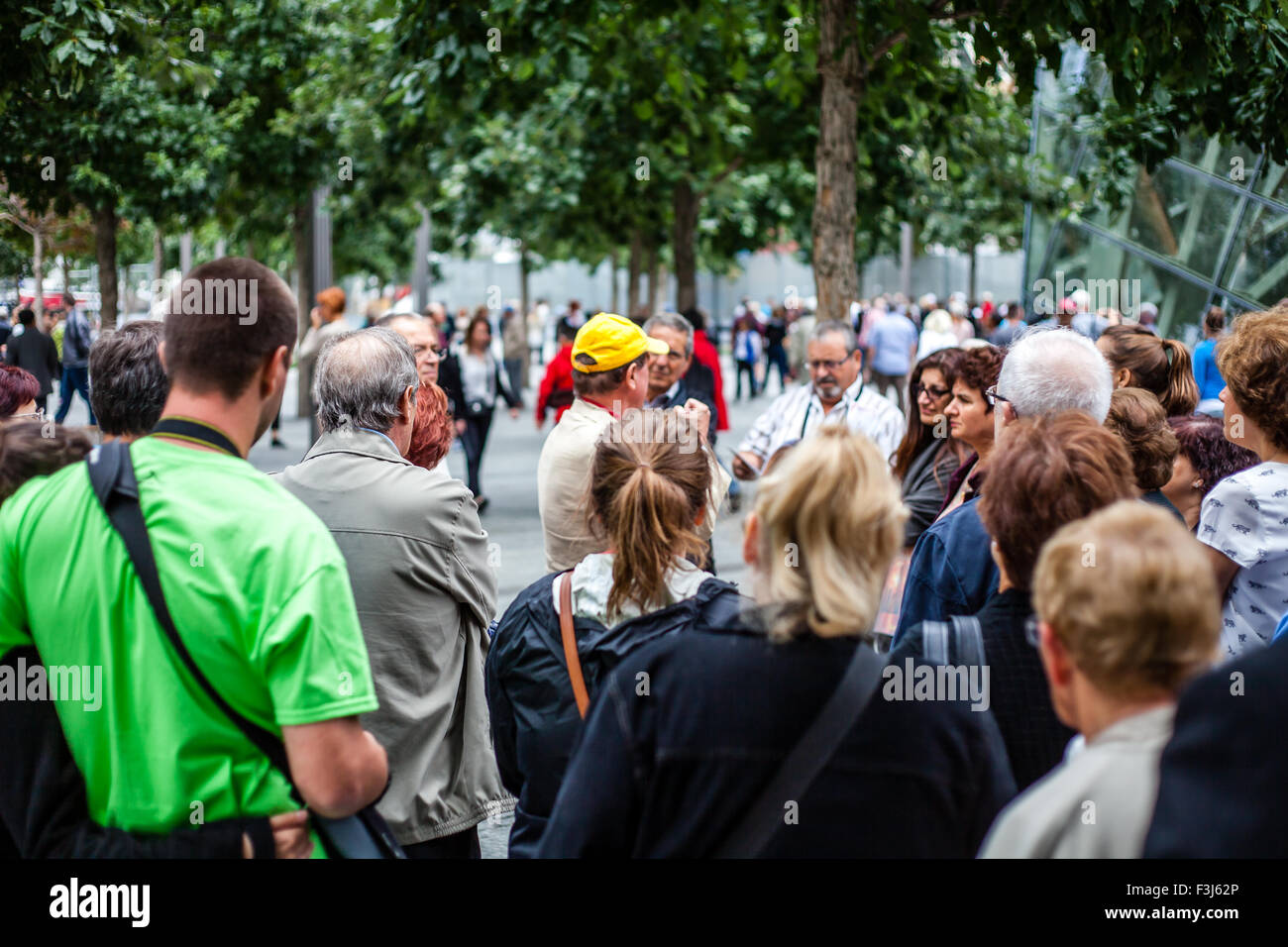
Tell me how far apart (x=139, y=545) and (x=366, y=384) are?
57.2 inches

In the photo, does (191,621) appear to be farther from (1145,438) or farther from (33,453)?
(1145,438)

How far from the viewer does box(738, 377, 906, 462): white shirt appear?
6.42m

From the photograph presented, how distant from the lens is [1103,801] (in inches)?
70.8

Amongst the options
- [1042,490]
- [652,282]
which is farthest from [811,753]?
[652,282]

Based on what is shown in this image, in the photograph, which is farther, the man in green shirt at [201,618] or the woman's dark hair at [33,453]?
the woman's dark hair at [33,453]

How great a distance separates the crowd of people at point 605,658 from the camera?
6.14ft

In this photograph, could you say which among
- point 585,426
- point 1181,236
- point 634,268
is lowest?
point 585,426

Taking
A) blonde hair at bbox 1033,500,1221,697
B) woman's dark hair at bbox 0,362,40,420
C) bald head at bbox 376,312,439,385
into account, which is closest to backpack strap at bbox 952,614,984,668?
blonde hair at bbox 1033,500,1221,697

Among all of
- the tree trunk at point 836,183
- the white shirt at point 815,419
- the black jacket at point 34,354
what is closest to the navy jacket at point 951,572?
the white shirt at point 815,419

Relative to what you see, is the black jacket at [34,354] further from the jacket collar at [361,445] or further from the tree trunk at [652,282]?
the jacket collar at [361,445]

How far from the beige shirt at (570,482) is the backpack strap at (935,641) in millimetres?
1301

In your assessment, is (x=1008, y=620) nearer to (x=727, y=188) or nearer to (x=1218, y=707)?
(x=1218, y=707)
